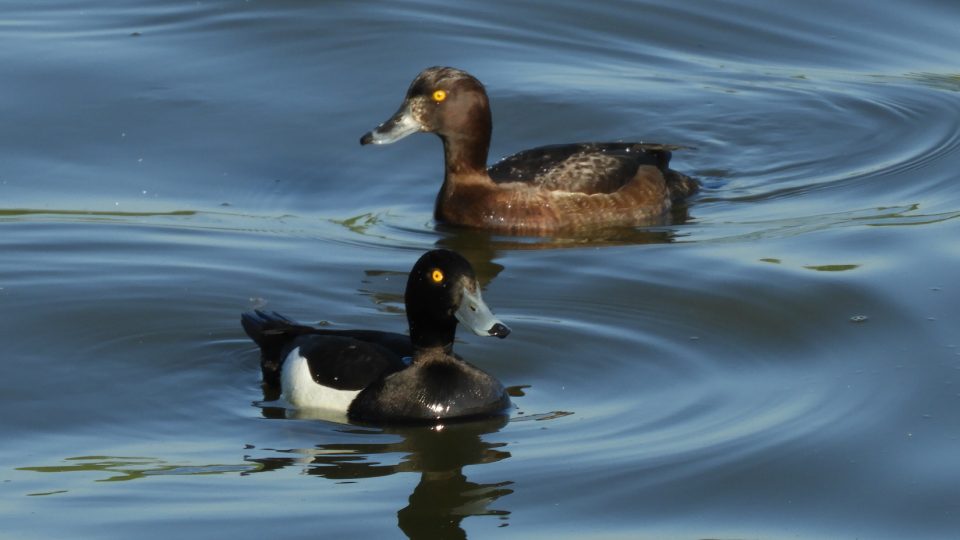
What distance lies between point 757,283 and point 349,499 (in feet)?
11.8

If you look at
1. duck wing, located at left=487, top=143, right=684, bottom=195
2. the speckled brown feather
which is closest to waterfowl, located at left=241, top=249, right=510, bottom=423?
the speckled brown feather

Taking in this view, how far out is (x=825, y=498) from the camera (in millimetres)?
7195

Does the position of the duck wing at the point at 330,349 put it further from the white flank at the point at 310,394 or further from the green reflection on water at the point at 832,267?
the green reflection on water at the point at 832,267

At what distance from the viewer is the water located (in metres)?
7.20

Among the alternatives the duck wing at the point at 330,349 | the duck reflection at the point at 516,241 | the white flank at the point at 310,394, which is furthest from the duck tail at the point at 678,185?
the white flank at the point at 310,394

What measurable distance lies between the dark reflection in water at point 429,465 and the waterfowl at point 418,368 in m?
0.11

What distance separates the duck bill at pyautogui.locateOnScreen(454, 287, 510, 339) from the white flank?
60 cm

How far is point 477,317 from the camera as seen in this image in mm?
8109

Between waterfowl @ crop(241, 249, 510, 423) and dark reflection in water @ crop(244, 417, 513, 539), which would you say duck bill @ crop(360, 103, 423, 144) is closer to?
waterfowl @ crop(241, 249, 510, 423)

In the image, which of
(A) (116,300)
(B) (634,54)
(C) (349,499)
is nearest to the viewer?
(C) (349,499)

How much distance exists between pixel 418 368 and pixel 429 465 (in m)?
0.68

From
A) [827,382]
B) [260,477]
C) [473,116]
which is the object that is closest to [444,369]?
[260,477]

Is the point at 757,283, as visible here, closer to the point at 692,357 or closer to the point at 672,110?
the point at 692,357

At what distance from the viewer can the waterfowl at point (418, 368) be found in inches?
319
